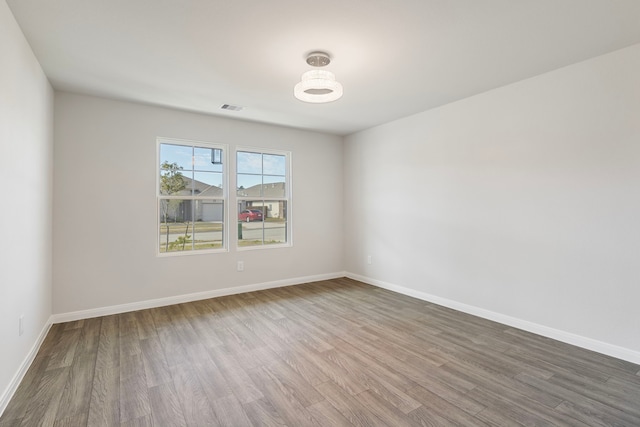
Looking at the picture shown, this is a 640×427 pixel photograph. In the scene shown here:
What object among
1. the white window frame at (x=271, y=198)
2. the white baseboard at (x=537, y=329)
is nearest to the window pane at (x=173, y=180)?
the white window frame at (x=271, y=198)

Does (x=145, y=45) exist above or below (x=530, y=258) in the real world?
above

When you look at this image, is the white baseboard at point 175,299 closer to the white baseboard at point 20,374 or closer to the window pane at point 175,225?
the white baseboard at point 20,374

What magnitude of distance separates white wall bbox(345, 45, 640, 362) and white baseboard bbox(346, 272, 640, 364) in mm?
19

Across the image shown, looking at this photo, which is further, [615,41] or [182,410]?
[615,41]

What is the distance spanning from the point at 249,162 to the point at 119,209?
1822 mm

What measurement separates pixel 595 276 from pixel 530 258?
1.69 feet

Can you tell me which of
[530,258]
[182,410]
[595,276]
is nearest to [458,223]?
[530,258]

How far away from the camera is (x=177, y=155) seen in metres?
4.14

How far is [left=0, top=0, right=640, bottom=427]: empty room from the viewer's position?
2.04 m

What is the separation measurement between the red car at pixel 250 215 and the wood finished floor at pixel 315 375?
5.10 feet

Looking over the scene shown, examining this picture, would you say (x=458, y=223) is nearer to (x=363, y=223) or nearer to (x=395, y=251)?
(x=395, y=251)

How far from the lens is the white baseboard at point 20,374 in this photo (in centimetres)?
194

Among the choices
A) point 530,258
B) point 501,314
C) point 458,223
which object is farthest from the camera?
point 458,223

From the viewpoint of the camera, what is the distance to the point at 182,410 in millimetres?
1917
